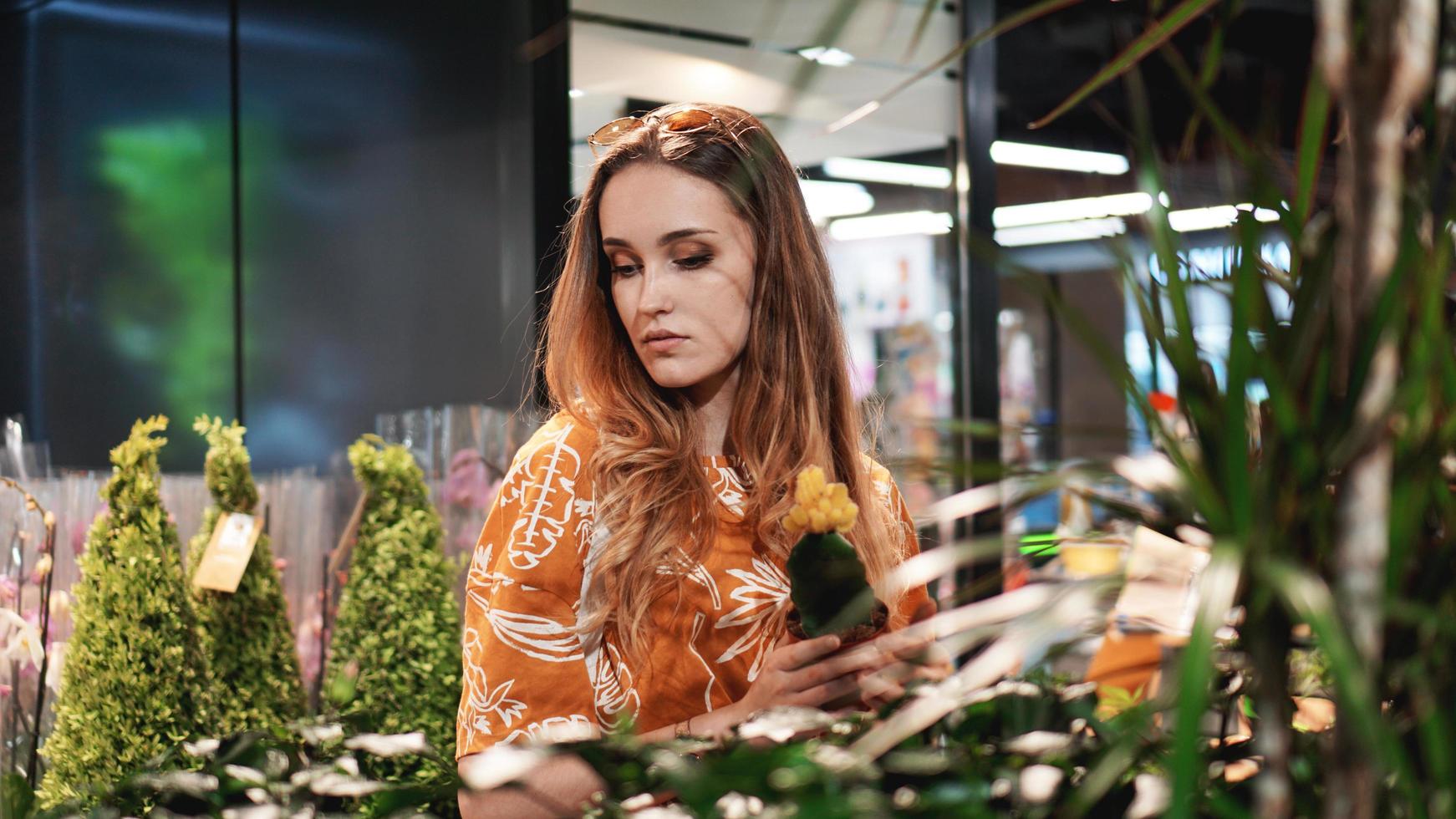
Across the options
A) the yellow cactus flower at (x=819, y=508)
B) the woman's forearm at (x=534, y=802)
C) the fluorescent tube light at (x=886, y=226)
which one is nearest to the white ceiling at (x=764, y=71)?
the fluorescent tube light at (x=886, y=226)

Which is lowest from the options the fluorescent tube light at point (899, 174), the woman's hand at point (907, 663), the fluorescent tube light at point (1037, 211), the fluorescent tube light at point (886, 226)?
the woman's hand at point (907, 663)

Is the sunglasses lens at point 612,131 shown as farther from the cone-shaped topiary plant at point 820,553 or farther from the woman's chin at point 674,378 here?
the cone-shaped topiary plant at point 820,553

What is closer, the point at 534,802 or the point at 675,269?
the point at 534,802

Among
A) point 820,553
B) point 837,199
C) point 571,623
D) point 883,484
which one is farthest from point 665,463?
point 837,199

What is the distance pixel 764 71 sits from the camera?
3.41 metres

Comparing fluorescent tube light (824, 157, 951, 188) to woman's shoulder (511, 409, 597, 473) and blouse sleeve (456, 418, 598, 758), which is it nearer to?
woman's shoulder (511, 409, 597, 473)

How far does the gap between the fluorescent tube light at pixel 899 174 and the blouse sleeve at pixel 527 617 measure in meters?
2.56

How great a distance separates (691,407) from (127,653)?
116 cm

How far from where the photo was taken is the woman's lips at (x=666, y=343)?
4.56ft

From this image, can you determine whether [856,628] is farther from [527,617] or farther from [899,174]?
[899,174]

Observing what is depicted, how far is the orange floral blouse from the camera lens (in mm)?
1295

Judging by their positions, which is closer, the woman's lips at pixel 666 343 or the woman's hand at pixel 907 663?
the woman's hand at pixel 907 663

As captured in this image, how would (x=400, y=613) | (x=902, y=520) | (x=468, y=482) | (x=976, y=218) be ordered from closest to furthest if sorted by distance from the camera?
(x=902, y=520) < (x=400, y=613) < (x=468, y=482) < (x=976, y=218)

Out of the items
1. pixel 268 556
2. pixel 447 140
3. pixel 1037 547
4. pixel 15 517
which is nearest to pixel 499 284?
pixel 447 140
